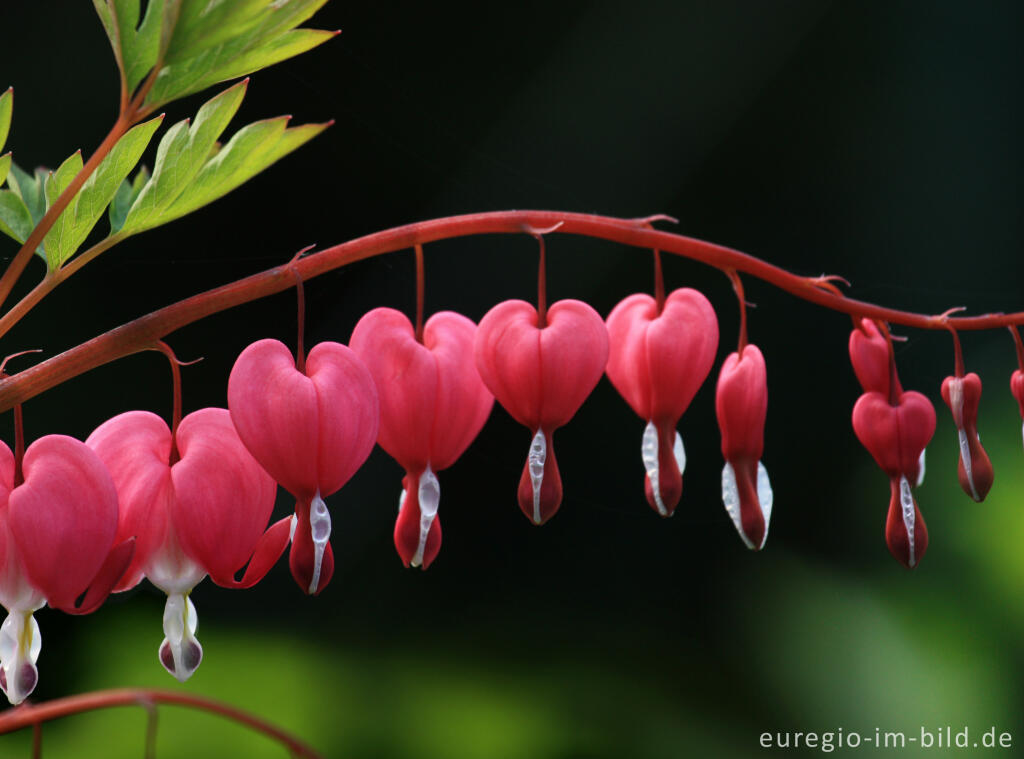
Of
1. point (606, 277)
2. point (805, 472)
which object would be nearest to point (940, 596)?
point (805, 472)

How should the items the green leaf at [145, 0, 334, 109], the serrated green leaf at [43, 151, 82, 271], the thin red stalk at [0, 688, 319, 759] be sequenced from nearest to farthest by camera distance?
the thin red stalk at [0, 688, 319, 759], the green leaf at [145, 0, 334, 109], the serrated green leaf at [43, 151, 82, 271]

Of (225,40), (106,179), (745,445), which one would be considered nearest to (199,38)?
(225,40)

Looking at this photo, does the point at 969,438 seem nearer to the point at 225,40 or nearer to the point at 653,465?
the point at 653,465

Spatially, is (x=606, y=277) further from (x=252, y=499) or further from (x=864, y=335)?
(x=252, y=499)

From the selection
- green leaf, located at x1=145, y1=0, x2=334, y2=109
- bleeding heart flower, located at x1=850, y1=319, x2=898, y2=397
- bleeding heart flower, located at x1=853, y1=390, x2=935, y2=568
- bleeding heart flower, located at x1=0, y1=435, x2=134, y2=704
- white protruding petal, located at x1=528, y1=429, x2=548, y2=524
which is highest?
green leaf, located at x1=145, y1=0, x2=334, y2=109

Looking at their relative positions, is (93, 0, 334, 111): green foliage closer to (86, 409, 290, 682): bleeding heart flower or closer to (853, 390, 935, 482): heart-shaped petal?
(86, 409, 290, 682): bleeding heart flower

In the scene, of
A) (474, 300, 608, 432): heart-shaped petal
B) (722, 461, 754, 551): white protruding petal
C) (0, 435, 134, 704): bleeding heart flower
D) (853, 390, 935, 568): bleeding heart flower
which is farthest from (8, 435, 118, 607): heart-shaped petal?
(853, 390, 935, 568): bleeding heart flower
